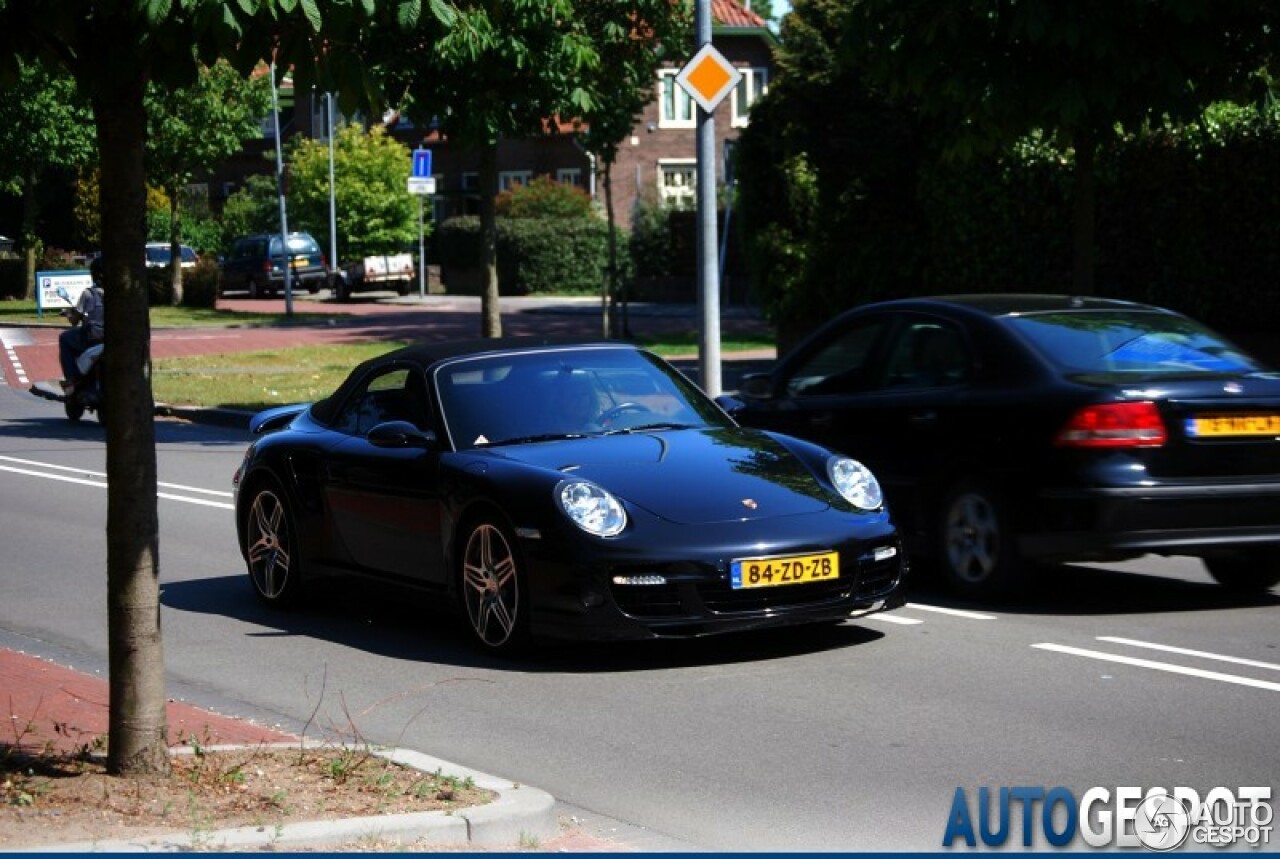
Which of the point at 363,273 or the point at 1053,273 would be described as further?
the point at 363,273

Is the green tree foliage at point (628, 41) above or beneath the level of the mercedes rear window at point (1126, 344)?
above

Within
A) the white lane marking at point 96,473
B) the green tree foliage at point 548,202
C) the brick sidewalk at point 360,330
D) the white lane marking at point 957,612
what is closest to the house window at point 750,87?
the green tree foliage at point 548,202

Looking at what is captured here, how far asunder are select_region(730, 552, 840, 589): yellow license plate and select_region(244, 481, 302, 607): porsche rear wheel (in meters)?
2.92

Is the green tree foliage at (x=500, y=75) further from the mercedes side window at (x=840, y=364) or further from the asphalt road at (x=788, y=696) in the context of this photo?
the asphalt road at (x=788, y=696)

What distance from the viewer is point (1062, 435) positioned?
30.8 feet

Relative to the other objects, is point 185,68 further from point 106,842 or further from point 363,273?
point 363,273

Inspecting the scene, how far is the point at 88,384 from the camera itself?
2312cm

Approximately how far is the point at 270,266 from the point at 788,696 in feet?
183

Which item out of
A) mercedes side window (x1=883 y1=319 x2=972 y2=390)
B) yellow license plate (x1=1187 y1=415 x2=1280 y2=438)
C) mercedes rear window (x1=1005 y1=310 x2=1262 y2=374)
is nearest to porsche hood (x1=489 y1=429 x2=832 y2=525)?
mercedes side window (x1=883 y1=319 x2=972 y2=390)

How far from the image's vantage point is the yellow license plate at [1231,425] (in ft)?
30.7

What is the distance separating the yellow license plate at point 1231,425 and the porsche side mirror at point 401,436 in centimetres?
359

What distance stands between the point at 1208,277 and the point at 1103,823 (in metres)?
15.3

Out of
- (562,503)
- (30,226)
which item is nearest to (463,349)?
(562,503)

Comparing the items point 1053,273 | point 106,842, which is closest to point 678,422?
point 106,842
